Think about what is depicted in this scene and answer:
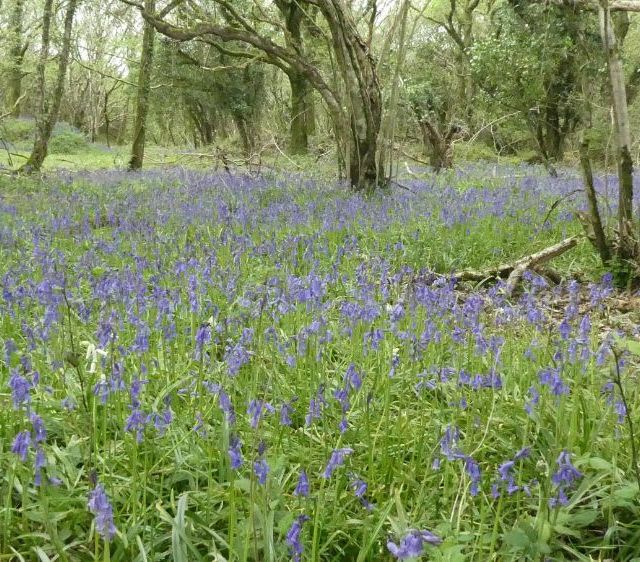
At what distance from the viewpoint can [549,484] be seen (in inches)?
65.3

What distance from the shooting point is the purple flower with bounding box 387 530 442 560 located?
1.11 meters

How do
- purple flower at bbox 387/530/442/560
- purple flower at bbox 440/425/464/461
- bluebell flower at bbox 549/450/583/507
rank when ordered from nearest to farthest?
purple flower at bbox 387/530/442/560
bluebell flower at bbox 549/450/583/507
purple flower at bbox 440/425/464/461

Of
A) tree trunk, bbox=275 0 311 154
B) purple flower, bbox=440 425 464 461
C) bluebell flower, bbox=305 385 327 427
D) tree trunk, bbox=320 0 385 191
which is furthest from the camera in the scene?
tree trunk, bbox=275 0 311 154

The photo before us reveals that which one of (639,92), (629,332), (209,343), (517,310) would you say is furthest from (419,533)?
(639,92)

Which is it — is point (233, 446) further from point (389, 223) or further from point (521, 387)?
point (389, 223)

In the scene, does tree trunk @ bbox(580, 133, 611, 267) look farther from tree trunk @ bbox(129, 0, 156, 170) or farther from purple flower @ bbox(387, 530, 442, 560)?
tree trunk @ bbox(129, 0, 156, 170)

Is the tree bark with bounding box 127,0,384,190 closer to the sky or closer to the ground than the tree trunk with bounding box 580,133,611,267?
closer to the sky

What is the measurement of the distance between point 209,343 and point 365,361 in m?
0.86

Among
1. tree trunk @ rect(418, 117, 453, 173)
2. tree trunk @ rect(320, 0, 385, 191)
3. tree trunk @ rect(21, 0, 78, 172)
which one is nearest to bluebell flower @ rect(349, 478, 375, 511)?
tree trunk @ rect(320, 0, 385, 191)

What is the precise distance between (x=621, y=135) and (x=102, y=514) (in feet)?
16.5

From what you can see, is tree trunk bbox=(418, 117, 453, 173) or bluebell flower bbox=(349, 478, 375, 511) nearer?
bluebell flower bbox=(349, 478, 375, 511)

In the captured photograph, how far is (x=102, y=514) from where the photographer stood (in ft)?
4.09

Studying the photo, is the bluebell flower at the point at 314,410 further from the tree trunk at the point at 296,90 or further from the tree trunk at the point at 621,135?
the tree trunk at the point at 296,90

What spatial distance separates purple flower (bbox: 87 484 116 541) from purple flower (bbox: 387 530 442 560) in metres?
0.60
